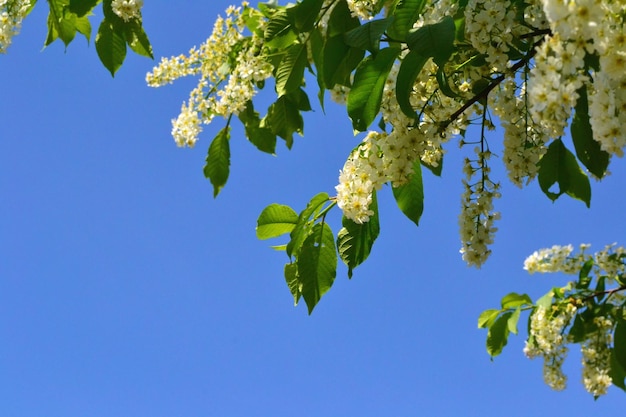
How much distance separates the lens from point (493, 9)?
164cm

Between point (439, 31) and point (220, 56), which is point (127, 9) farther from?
point (439, 31)

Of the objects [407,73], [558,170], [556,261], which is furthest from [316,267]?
[556,261]

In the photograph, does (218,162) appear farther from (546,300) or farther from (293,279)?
(546,300)

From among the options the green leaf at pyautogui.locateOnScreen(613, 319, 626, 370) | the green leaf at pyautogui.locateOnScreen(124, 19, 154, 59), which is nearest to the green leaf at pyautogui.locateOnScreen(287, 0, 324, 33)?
the green leaf at pyautogui.locateOnScreen(124, 19, 154, 59)

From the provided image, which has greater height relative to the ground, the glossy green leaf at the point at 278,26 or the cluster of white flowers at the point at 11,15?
the cluster of white flowers at the point at 11,15

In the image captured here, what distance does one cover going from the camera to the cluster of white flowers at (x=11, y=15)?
2.74m

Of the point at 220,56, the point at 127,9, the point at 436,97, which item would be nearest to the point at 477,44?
the point at 436,97

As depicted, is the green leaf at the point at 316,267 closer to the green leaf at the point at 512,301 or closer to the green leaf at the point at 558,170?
the green leaf at the point at 558,170

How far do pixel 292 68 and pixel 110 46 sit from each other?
887 millimetres

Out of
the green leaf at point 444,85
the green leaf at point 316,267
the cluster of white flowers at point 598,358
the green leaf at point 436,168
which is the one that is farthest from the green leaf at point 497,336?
the green leaf at point 444,85

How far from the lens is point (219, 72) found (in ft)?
10.4

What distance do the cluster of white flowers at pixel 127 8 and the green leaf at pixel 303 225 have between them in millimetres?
1023

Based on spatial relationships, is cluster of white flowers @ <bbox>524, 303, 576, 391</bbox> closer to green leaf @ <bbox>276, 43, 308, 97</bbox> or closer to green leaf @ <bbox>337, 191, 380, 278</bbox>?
green leaf @ <bbox>337, 191, 380, 278</bbox>

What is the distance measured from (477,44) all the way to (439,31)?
1.08 feet
